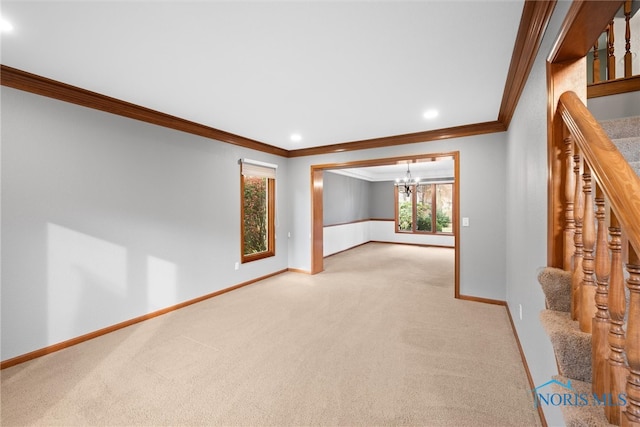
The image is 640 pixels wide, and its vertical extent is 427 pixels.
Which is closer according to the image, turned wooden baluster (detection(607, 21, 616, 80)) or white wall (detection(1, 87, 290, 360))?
turned wooden baluster (detection(607, 21, 616, 80))

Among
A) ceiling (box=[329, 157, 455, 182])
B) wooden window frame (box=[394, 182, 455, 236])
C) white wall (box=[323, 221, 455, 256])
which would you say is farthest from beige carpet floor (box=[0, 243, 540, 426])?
wooden window frame (box=[394, 182, 455, 236])

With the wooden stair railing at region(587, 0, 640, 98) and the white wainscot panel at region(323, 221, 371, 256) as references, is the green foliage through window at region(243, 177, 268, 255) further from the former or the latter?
the wooden stair railing at region(587, 0, 640, 98)

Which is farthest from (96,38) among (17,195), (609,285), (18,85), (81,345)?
(609,285)

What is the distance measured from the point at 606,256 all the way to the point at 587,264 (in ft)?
0.73

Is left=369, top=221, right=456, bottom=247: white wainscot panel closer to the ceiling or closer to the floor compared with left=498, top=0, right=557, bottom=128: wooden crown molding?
closer to the floor

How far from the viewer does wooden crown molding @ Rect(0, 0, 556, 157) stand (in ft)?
5.50

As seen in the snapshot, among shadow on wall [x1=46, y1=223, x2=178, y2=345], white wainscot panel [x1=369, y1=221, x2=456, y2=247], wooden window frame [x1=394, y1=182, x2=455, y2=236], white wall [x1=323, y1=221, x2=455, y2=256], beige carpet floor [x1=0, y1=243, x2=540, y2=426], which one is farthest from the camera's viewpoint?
wooden window frame [x1=394, y1=182, x2=455, y2=236]

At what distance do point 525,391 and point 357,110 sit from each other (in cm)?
301

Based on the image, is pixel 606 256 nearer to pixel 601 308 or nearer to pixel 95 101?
pixel 601 308

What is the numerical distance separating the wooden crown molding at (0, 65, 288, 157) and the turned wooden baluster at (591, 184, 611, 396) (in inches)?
152

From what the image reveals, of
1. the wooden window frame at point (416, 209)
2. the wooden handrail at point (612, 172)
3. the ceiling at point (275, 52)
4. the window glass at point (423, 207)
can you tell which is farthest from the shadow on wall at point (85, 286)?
the window glass at point (423, 207)

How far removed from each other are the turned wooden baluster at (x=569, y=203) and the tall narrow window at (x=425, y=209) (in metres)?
7.64

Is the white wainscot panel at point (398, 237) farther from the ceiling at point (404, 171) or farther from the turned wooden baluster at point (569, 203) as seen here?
the turned wooden baluster at point (569, 203)

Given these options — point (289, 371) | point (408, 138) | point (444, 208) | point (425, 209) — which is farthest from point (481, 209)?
point (425, 209)
